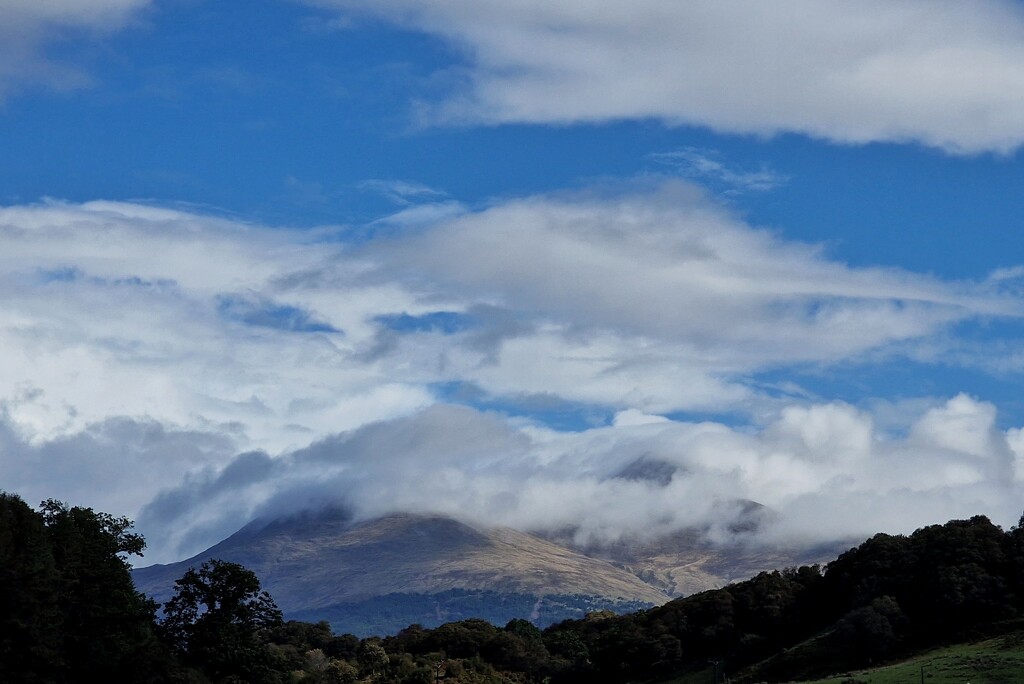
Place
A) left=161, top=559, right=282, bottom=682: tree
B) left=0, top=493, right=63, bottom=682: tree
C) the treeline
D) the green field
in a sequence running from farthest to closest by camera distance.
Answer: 1. left=161, top=559, right=282, bottom=682: tree
2. the treeline
3. left=0, top=493, right=63, bottom=682: tree
4. the green field

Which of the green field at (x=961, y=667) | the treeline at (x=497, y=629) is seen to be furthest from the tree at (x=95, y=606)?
the green field at (x=961, y=667)

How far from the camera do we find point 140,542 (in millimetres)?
110812

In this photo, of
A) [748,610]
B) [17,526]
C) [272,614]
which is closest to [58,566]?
[17,526]

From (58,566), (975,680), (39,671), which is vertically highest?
(58,566)

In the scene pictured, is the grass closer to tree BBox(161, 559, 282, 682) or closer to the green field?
the green field

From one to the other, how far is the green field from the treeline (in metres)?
8.56

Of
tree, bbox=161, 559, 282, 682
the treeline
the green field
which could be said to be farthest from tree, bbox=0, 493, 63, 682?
the green field

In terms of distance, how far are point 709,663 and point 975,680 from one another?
46598 mm

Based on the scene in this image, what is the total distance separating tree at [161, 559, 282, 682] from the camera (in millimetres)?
109250

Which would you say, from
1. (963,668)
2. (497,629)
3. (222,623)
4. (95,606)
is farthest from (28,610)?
(497,629)

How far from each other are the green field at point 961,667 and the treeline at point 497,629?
8558 millimetres

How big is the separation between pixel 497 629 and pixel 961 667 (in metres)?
83.2

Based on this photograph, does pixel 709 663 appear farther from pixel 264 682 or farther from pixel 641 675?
pixel 264 682

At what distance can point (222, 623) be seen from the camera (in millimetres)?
110250
